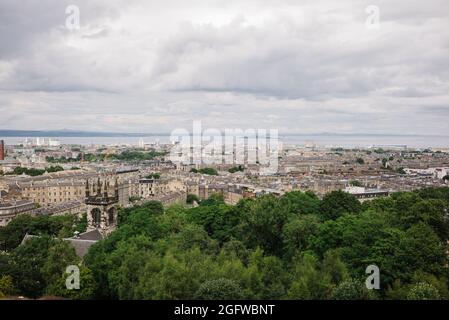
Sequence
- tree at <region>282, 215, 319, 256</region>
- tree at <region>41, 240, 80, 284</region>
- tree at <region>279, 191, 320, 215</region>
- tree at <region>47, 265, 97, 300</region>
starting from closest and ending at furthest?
tree at <region>47, 265, 97, 300</region>, tree at <region>41, 240, 80, 284</region>, tree at <region>282, 215, 319, 256</region>, tree at <region>279, 191, 320, 215</region>

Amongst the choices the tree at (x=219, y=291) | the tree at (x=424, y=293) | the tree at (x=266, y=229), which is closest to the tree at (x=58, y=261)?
the tree at (x=219, y=291)

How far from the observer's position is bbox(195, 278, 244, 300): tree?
13758mm

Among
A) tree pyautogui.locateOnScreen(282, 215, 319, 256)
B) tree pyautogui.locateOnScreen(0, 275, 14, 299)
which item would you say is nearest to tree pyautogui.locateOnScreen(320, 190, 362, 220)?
tree pyautogui.locateOnScreen(282, 215, 319, 256)

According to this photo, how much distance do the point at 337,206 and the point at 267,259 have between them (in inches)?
502

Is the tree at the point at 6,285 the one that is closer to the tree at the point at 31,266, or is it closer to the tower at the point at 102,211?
the tree at the point at 31,266

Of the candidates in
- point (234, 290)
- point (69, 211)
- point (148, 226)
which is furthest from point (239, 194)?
point (234, 290)

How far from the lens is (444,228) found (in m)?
23.3

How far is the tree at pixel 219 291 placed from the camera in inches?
542

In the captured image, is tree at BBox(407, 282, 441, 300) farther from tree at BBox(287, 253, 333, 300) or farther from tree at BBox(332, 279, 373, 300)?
tree at BBox(287, 253, 333, 300)

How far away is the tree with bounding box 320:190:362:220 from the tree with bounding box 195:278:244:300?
16.0 metres

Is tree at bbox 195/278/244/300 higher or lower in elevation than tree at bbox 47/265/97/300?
higher

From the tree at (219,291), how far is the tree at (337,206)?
16.0 meters
